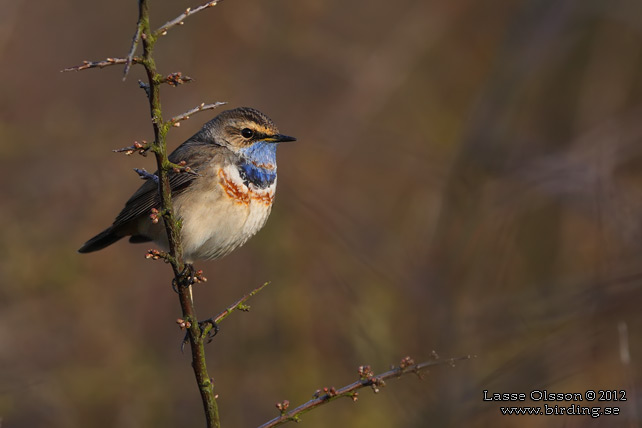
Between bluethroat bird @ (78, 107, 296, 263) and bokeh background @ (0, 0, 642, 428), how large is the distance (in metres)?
1.54

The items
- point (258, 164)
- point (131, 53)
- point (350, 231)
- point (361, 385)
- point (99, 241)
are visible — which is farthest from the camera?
point (350, 231)

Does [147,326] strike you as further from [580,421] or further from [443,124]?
[580,421]

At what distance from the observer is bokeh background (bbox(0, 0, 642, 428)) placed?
587 cm

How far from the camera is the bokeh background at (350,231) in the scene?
5871 millimetres

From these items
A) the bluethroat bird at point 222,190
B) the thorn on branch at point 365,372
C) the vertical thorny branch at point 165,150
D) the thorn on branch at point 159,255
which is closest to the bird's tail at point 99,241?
the bluethroat bird at point 222,190

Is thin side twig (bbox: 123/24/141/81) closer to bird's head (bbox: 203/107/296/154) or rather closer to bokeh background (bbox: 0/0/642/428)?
bird's head (bbox: 203/107/296/154)

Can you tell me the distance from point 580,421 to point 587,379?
1.96m

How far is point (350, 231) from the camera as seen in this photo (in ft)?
22.4

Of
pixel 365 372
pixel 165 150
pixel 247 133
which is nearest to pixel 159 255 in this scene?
pixel 165 150

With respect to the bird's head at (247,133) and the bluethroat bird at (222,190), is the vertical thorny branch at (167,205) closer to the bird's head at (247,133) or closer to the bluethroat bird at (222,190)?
the bluethroat bird at (222,190)

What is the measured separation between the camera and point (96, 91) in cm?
949

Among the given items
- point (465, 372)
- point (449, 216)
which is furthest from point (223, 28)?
point (465, 372)

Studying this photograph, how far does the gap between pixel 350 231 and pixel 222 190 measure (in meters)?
2.18

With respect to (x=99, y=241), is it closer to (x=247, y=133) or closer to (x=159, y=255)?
(x=247, y=133)
